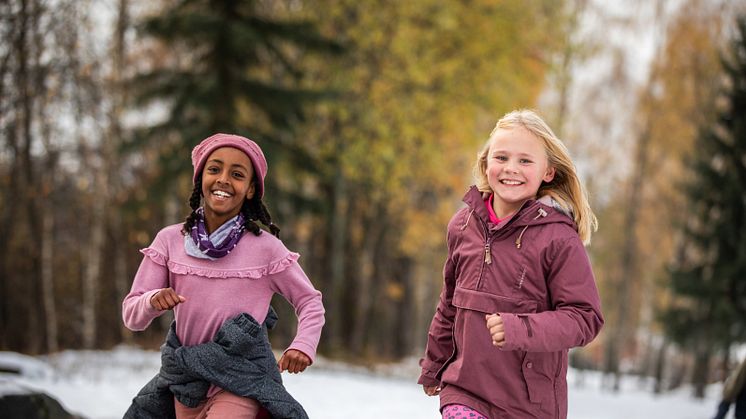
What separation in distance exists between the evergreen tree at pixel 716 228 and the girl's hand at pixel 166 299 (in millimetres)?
17418

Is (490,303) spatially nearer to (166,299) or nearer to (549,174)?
(549,174)

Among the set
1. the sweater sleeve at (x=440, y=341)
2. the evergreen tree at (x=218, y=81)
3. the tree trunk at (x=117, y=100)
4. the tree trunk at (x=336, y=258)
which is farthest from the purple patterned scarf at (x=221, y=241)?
the tree trunk at (x=336, y=258)

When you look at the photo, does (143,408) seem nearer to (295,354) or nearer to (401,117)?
(295,354)

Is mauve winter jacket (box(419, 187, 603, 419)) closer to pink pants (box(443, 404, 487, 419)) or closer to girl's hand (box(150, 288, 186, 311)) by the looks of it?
pink pants (box(443, 404, 487, 419))

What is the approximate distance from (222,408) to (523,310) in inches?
47.1

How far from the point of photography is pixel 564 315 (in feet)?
9.82

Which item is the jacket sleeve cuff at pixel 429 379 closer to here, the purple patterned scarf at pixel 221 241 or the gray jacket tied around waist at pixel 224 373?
the gray jacket tied around waist at pixel 224 373

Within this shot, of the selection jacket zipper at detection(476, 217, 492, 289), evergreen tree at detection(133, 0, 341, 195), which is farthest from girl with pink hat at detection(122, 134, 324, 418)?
evergreen tree at detection(133, 0, 341, 195)

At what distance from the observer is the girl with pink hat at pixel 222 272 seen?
3088mm

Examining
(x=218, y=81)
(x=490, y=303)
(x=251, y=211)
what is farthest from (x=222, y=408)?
(x=218, y=81)

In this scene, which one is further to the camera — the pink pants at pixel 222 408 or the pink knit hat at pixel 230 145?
the pink knit hat at pixel 230 145

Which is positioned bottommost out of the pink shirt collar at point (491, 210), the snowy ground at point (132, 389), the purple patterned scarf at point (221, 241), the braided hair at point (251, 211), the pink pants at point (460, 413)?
the snowy ground at point (132, 389)

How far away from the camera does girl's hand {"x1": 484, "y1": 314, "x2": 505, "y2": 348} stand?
9.49 feet

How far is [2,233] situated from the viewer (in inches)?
621
